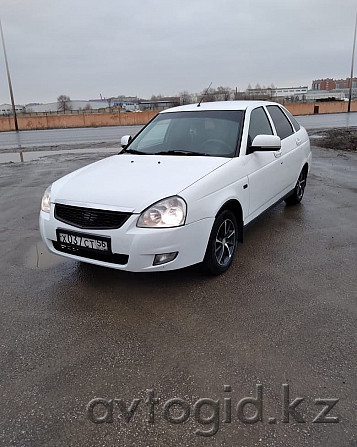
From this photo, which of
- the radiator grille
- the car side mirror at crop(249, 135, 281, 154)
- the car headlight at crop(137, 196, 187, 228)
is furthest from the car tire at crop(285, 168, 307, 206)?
the radiator grille

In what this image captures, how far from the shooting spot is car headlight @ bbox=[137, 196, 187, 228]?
3.03m

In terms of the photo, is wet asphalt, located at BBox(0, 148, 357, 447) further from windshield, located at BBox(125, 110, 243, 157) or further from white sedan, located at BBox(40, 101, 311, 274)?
windshield, located at BBox(125, 110, 243, 157)

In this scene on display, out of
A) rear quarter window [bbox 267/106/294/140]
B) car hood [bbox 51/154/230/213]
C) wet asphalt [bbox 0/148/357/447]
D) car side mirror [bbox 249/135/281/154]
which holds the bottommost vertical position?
wet asphalt [bbox 0/148/357/447]

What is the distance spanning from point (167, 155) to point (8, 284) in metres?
2.14

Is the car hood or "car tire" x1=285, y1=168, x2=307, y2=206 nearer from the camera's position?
the car hood

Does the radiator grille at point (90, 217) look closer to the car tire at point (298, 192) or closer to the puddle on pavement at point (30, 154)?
the car tire at point (298, 192)

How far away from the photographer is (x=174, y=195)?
310cm

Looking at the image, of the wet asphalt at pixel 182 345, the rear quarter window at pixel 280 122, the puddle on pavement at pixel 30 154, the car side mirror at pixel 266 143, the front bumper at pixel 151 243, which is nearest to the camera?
the wet asphalt at pixel 182 345

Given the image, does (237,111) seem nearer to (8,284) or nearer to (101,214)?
(101,214)

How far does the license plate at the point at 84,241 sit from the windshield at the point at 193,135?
1.55m

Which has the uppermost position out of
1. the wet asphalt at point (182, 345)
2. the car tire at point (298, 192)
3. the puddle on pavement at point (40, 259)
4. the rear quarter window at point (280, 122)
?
the rear quarter window at point (280, 122)

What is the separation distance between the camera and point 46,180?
8727 millimetres

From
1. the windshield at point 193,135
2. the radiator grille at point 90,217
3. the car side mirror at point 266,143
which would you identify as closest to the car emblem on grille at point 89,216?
the radiator grille at point 90,217

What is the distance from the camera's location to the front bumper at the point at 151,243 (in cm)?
300
